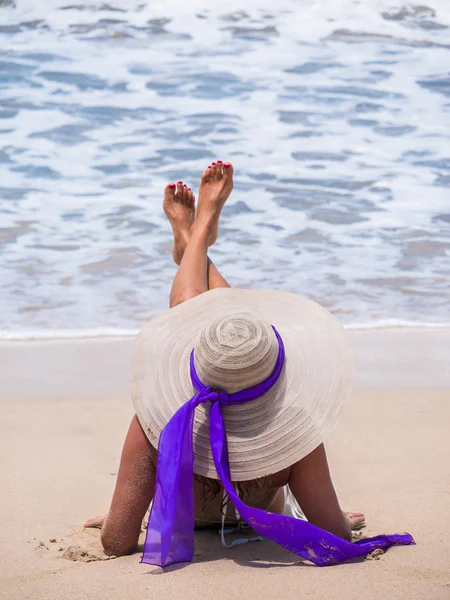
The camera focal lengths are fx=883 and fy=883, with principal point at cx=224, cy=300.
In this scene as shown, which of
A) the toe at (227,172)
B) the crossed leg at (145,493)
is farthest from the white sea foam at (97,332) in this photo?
the crossed leg at (145,493)

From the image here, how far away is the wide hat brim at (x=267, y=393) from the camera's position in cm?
232

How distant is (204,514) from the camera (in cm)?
265

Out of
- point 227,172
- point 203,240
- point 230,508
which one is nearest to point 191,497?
point 230,508

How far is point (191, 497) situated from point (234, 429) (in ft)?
0.71

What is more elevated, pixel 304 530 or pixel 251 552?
pixel 304 530

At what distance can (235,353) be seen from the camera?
2227mm

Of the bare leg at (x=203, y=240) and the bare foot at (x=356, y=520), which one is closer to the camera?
the bare foot at (x=356, y=520)

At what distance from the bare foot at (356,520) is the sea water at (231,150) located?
2001 mm

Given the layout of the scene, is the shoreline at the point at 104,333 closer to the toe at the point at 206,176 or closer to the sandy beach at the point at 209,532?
the sandy beach at the point at 209,532

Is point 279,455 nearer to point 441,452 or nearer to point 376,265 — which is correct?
point 441,452

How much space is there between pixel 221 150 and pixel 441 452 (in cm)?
500

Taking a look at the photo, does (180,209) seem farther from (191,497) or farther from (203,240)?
(191,497)

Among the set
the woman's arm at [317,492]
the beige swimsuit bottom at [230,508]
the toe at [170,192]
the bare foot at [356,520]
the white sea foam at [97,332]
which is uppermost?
the toe at [170,192]

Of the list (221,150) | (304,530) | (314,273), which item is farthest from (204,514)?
(221,150)
